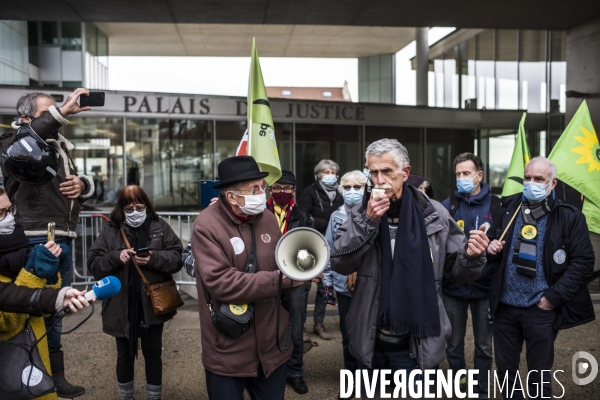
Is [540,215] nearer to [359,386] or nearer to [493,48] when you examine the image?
[359,386]

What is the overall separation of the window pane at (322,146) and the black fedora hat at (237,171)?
1098 cm

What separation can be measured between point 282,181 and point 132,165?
9040 millimetres

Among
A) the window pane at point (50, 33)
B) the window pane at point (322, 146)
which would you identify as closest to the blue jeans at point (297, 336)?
the window pane at point (322, 146)

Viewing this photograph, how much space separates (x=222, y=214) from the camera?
10.5 feet

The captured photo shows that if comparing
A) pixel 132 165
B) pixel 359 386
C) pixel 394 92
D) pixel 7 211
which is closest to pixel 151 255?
pixel 7 211

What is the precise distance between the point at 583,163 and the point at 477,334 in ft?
6.36

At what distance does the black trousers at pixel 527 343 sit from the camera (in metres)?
3.93

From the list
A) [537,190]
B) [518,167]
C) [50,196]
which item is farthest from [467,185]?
[50,196]

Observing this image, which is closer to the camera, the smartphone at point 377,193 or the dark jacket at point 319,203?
the smartphone at point 377,193

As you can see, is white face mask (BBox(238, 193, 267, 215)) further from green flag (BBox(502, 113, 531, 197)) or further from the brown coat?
green flag (BBox(502, 113, 531, 197))

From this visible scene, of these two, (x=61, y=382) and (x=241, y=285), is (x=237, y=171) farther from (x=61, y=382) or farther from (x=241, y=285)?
(x=61, y=382)

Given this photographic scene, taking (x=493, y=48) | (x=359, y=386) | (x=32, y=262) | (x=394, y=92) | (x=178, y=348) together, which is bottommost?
(x=178, y=348)

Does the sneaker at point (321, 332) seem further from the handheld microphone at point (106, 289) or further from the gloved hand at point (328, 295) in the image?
the handheld microphone at point (106, 289)

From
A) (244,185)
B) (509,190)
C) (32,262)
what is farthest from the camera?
(509,190)
